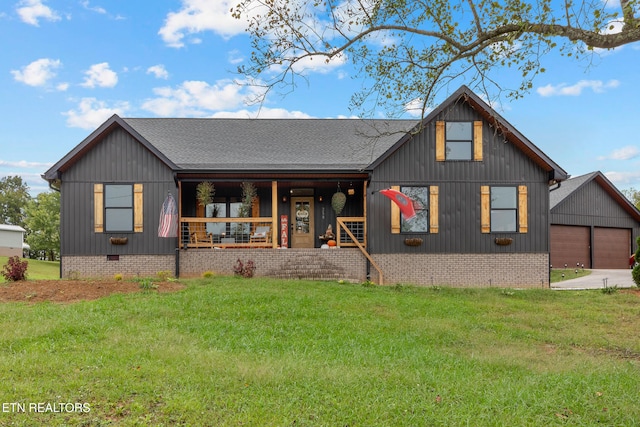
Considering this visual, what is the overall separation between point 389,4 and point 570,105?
848cm

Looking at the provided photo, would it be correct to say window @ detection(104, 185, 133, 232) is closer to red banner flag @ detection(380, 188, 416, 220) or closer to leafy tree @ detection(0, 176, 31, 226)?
red banner flag @ detection(380, 188, 416, 220)

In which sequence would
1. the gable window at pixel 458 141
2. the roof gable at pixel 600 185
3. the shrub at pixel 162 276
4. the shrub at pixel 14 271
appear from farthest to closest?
the roof gable at pixel 600 185
the gable window at pixel 458 141
the shrub at pixel 162 276
the shrub at pixel 14 271

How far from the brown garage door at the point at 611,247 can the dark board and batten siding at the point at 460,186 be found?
34.5ft

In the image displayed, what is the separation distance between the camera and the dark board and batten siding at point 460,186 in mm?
15234

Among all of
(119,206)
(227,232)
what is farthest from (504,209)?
(119,206)

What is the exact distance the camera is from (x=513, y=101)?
779 cm

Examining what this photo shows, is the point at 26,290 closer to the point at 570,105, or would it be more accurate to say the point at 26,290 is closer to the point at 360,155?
the point at 360,155

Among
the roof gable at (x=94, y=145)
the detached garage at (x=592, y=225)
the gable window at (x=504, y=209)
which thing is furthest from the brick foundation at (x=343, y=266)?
the detached garage at (x=592, y=225)

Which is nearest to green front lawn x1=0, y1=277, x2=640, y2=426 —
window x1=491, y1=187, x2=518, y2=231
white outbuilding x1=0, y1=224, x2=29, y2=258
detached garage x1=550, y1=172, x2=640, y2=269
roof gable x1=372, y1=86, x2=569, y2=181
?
window x1=491, y1=187, x2=518, y2=231

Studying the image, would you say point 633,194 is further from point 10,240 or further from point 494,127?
point 10,240

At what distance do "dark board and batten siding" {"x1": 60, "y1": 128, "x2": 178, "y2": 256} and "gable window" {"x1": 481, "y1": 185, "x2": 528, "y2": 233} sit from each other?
33.7 feet

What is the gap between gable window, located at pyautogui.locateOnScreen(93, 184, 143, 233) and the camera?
15.0 m

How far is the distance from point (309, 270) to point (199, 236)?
13.6ft

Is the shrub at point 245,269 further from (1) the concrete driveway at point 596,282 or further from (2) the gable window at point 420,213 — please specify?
(1) the concrete driveway at point 596,282
